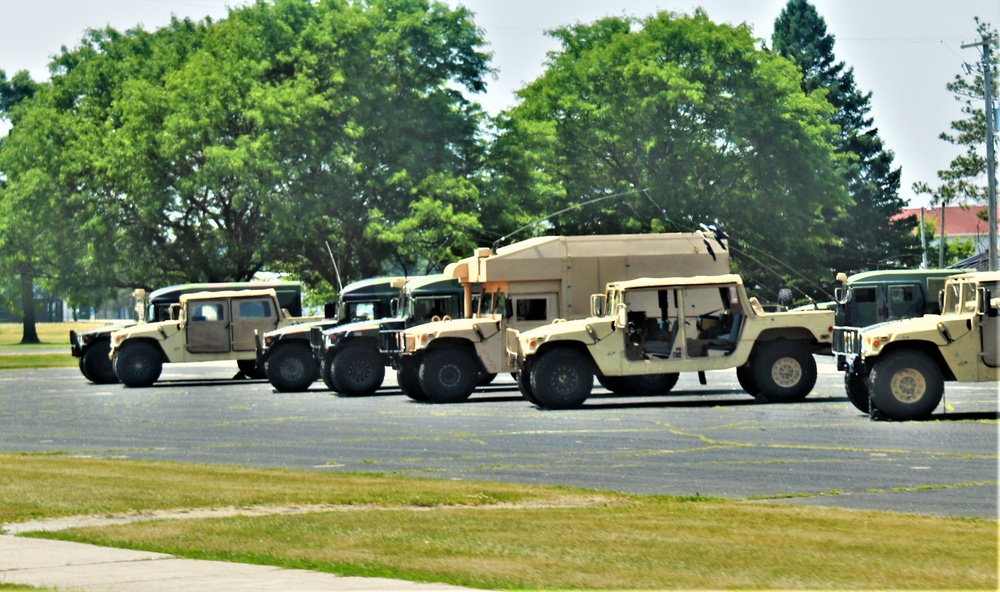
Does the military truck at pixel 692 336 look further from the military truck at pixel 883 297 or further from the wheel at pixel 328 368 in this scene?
the military truck at pixel 883 297

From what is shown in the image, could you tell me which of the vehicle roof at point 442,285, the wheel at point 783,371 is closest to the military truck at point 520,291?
the vehicle roof at point 442,285

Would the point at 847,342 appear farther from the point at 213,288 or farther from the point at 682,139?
the point at 682,139

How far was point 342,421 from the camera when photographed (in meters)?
23.8

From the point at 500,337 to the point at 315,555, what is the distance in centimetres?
1950

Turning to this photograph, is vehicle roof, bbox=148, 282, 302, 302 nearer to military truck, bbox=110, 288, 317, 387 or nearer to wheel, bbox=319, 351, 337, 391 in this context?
military truck, bbox=110, 288, 317, 387

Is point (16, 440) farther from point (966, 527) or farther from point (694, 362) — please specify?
point (966, 527)

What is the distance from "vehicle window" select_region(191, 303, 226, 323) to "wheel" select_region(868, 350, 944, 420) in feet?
68.6

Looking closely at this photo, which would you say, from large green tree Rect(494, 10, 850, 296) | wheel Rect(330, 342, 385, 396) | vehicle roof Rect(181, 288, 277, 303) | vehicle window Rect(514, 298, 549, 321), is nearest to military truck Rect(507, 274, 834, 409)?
vehicle window Rect(514, 298, 549, 321)

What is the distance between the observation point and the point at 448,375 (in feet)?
94.6

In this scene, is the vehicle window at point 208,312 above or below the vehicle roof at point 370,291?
below

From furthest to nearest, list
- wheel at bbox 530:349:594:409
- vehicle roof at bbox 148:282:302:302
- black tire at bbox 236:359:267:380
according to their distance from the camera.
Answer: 1. black tire at bbox 236:359:267:380
2. vehicle roof at bbox 148:282:302:302
3. wheel at bbox 530:349:594:409

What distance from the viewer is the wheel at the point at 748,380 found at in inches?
1048

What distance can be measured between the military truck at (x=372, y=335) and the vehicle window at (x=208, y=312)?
5795mm

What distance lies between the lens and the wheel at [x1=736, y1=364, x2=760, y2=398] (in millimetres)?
26609
